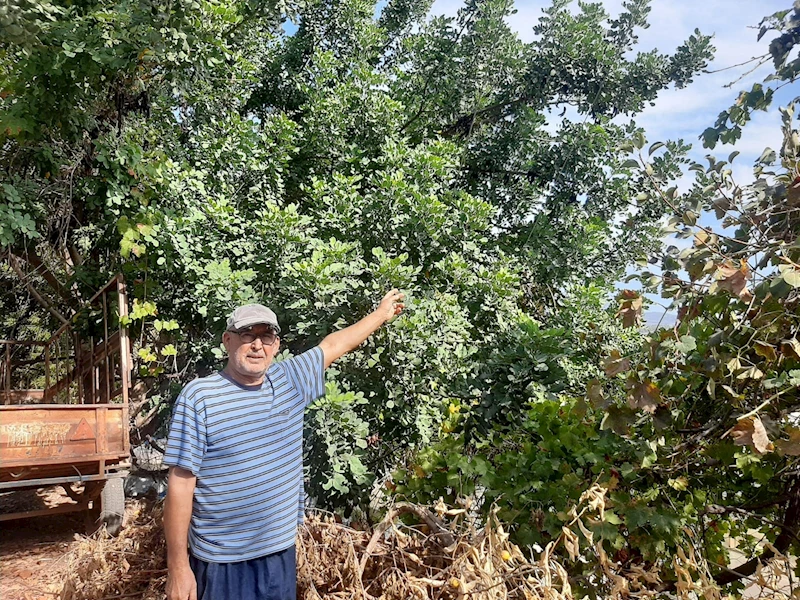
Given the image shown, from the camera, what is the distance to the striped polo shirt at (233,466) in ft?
7.91

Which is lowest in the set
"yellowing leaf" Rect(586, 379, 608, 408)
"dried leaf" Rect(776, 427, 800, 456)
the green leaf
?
"dried leaf" Rect(776, 427, 800, 456)

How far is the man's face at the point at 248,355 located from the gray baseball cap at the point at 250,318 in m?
0.03

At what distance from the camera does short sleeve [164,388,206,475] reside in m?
2.37

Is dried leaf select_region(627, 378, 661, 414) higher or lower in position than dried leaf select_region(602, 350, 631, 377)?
lower

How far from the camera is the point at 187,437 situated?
2387 millimetres

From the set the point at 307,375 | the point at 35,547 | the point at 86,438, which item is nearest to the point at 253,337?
the point at 307,375

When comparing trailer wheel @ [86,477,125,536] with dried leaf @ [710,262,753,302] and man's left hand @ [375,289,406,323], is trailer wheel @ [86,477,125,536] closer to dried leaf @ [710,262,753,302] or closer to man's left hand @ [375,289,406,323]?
man's left hand @ [375,289,406,323]

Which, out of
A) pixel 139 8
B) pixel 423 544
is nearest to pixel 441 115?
pixel 139 8

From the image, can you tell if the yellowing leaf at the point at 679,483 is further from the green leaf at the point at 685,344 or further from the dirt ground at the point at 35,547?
the dirt ground at the point at 35,547

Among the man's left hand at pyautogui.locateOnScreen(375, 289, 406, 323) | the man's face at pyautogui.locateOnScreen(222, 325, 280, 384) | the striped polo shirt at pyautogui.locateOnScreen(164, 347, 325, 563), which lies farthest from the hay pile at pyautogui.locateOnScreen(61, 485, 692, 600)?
the man's left hand at pyautogui.locateOnScreen(375, 289, 406, 323)

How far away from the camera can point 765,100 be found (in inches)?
93.5

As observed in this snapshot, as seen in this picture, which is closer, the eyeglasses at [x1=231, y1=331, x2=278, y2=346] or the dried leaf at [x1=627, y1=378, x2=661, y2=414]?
the dried leaf at [x1=627, y1=378, x2=661, y2=414]

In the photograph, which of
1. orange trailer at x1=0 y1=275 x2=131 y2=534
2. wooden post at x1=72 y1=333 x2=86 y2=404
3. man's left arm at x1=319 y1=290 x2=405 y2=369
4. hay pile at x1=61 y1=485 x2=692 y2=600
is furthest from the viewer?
wooden post at x1=72 y1=333 x2=86 y2=404

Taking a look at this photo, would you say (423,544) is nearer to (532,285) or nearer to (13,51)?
(532,285)
